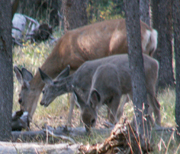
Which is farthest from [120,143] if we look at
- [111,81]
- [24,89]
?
[24,89]

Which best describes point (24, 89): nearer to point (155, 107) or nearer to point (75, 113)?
point (75, 113)

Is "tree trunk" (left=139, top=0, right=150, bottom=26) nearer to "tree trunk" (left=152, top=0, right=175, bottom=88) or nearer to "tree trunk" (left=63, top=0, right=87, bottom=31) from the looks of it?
"tree trunk" (left=152, top=0, right=175, bottom=88)

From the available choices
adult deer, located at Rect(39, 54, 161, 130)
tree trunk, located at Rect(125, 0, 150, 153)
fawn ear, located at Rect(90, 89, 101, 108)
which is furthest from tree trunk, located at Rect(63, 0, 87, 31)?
tree trunk, located at Rect(125, 0, 150, 153)

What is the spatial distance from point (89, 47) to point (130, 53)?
14.2 ft

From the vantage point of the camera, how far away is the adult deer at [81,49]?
788cm

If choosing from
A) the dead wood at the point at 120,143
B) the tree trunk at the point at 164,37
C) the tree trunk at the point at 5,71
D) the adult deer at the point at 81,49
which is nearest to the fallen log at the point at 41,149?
the dead wood at the point at 120,143

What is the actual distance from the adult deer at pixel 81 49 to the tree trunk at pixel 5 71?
115 inches

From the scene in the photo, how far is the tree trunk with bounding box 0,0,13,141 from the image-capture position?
4.71 meters

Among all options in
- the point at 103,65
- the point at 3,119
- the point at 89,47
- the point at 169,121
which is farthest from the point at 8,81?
the point at 89,47

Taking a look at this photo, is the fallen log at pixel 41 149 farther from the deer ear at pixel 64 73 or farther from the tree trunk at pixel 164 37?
the tree trunk at pixel 164 37

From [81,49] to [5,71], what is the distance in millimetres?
3845

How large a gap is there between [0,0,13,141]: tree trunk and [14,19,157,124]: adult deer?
9.58 ft

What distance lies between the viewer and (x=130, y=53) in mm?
4098

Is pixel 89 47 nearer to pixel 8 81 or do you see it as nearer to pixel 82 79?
→ pixel 82 79
